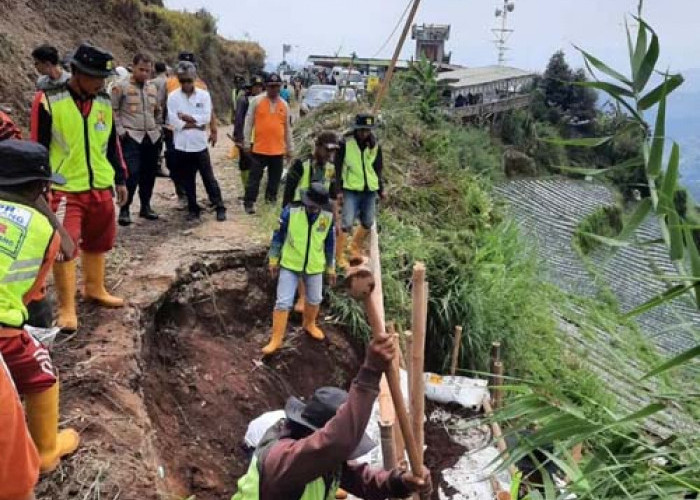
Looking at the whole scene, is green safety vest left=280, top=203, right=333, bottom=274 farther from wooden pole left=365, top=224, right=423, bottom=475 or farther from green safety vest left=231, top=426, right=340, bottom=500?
wooden pole left=365, top=224, right=423, bottom=475

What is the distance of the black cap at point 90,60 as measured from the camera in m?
4.14

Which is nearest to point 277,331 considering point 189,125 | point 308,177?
point 308,177

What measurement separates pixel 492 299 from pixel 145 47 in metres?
12.1

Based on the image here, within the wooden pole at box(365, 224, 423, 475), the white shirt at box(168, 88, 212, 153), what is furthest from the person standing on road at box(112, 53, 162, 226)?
the wooden pole at box(365, 224, 423, 475)

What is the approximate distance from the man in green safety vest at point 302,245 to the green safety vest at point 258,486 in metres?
2.87

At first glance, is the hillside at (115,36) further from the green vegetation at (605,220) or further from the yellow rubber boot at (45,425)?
the green vegetation at (605,220)

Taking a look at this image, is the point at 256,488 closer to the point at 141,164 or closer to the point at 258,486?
the point at 258,486

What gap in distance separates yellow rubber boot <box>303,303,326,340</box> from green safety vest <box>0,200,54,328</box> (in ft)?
11.0

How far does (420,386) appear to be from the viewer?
10.5 ft

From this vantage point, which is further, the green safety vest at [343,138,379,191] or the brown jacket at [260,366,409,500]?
the green safety vest at [343,138,379,191]

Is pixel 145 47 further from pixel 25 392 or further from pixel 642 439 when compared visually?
pixel 642 439

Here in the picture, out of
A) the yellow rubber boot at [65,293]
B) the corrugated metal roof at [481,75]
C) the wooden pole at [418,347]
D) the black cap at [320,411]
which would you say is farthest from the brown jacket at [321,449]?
the corrugated metal roof at [481,75]

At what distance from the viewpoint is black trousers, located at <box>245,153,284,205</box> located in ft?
25.8

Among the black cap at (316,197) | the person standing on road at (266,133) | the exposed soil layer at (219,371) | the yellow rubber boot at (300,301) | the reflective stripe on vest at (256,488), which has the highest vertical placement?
the person standing on road at (266,133)
